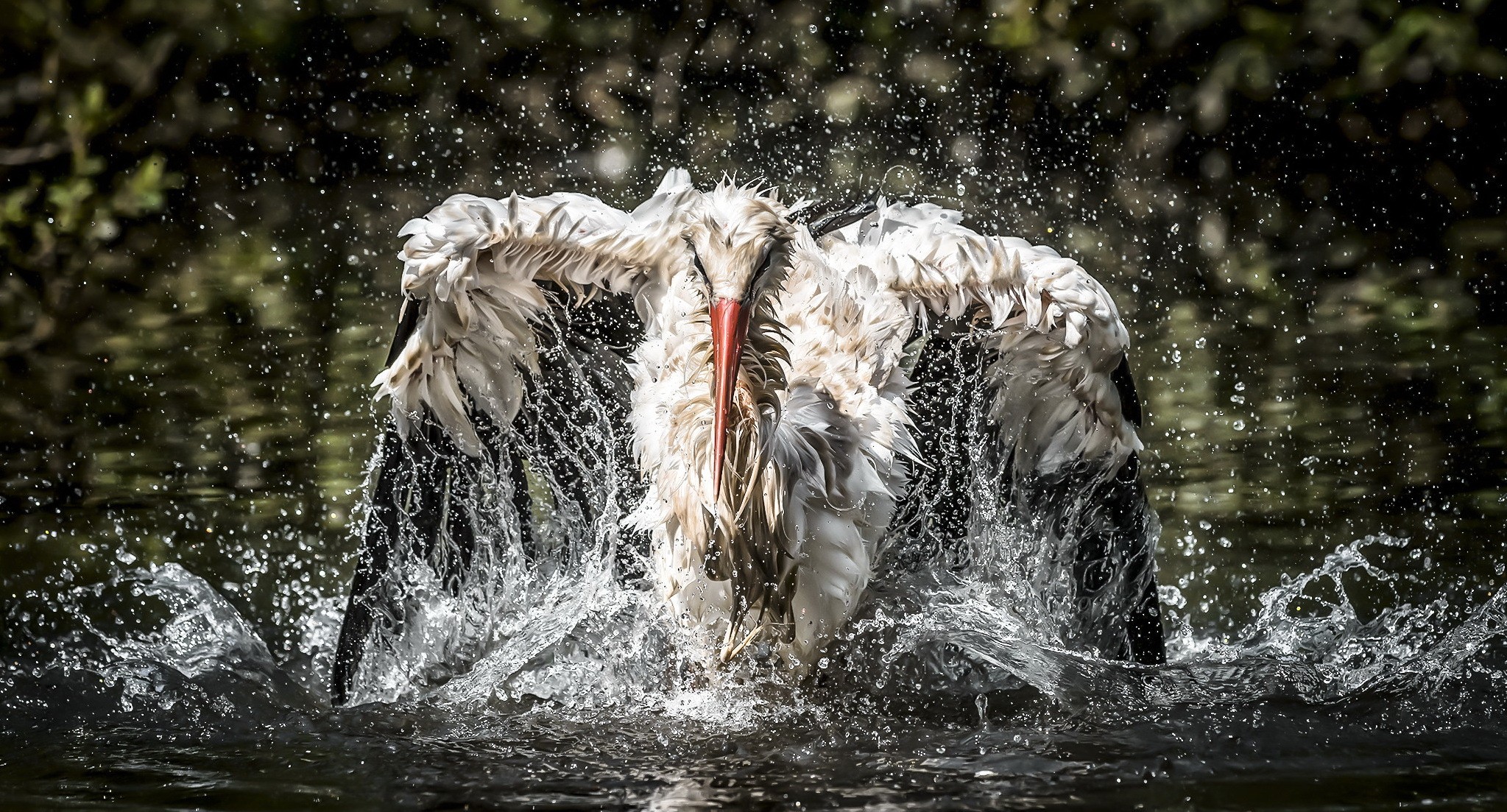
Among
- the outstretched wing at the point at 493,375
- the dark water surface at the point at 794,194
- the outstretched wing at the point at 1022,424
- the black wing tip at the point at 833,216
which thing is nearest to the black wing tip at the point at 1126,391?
the outstretched wing at the point at 1022,424

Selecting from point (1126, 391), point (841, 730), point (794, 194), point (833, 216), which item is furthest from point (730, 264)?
point (794, 194)

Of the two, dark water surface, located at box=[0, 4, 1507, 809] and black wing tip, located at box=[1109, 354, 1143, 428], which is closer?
black wing tip, located at box=[1109, 354, 1143, 428]

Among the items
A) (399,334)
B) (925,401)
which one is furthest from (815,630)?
(399,334)

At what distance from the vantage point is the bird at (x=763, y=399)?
2.42m

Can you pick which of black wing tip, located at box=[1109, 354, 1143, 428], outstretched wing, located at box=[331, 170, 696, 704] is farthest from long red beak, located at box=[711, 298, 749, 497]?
black wing tip, located at box=[1109, 354, 1143, 428]

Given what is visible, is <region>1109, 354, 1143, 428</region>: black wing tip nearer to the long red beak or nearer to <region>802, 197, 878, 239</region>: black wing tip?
<region>802, 197, 878, 239</region>: black wing tip

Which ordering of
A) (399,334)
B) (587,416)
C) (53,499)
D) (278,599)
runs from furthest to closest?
(53,499)
(278,599)
(587,416)
(399,334)

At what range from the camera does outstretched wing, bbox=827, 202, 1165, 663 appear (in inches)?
102

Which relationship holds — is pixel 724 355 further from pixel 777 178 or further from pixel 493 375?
pixel 777 178

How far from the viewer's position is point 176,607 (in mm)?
3430

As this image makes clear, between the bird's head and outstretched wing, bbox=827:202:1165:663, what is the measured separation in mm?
547

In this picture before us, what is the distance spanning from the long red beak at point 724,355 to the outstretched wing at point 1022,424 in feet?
2.11

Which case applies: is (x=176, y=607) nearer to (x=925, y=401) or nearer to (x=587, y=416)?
(x=587, y=416)

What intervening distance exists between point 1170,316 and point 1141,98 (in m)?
0.85
